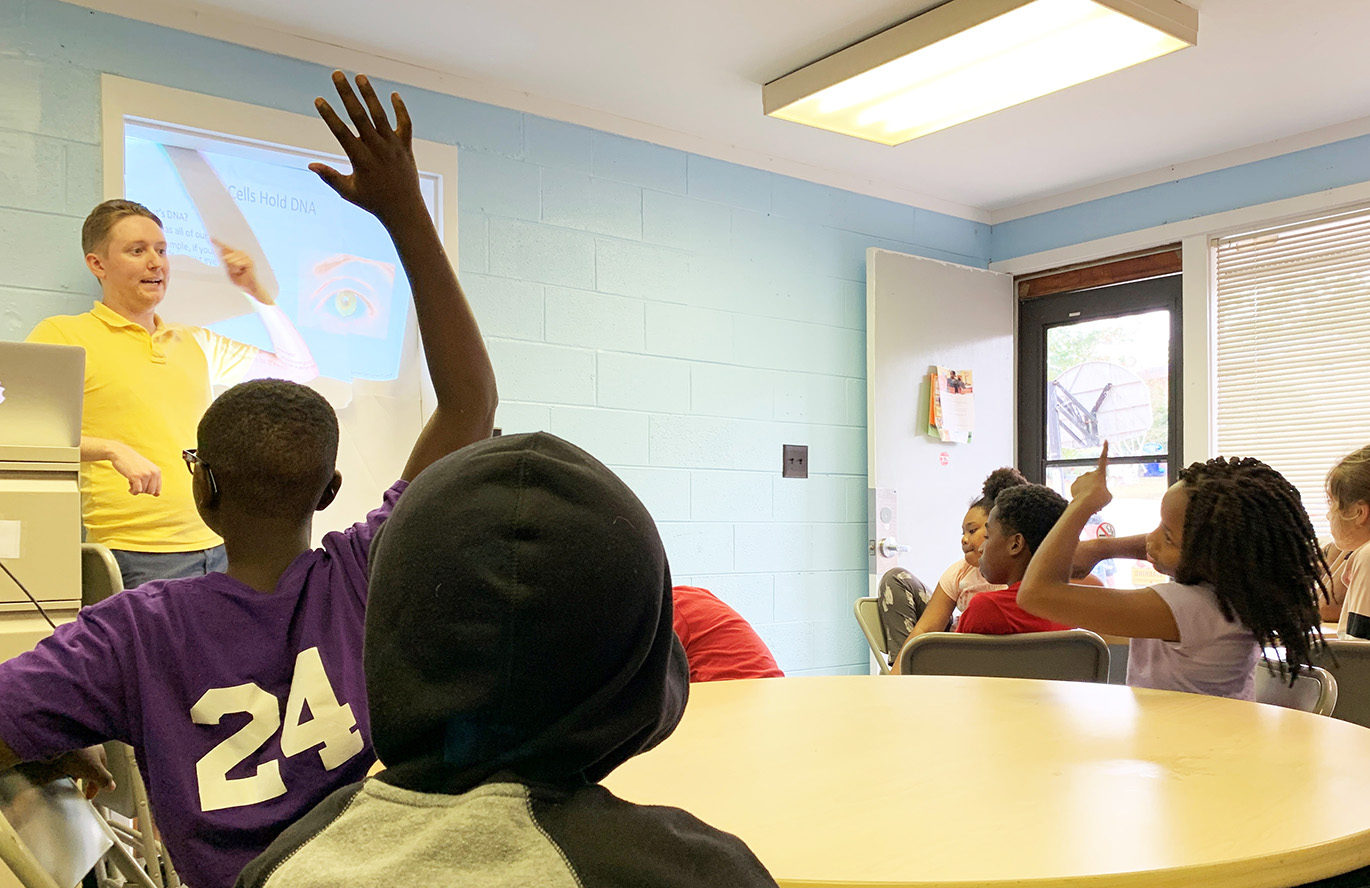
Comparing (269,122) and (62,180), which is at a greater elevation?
(269,122)

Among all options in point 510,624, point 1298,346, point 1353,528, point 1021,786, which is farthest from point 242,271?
point 1298,346

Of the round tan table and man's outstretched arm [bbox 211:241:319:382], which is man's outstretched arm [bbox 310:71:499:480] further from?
man's outstretched arm [bbox 211:241:319:382]

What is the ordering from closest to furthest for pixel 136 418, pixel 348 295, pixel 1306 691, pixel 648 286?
pixel 1306 691, pixel 136 418, pixel 348 295, pixel 648 286

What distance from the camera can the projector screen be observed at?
124 inches

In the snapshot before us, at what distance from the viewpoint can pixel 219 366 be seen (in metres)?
3.20

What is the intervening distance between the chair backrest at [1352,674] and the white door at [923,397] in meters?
2.64

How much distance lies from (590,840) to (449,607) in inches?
5.4

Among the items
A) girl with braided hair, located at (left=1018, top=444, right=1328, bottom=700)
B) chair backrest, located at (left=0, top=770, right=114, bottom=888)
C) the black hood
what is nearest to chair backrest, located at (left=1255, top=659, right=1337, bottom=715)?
girl with braided hair, located at (left=1018, top=444, right=1328, bottom=700)

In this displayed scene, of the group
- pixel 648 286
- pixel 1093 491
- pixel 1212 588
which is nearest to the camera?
pixel 1212 588

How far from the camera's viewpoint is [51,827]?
1041 millimetres

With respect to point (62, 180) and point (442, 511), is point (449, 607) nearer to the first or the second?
point (442, 511)

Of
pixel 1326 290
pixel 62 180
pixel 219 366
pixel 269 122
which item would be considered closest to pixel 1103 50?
pixel 1326 290

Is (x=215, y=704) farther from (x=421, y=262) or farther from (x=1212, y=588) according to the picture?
(x=1212, y=588)

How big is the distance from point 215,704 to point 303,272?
8.42 feet
